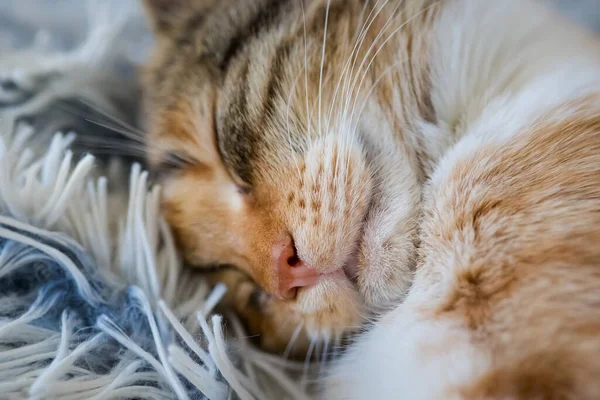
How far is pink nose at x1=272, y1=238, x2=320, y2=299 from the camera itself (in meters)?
0.62

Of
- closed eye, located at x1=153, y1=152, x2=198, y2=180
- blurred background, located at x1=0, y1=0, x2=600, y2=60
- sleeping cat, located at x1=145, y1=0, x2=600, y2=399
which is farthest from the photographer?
blurred background, located at x1=0, y1=0, x2=600, y2=60

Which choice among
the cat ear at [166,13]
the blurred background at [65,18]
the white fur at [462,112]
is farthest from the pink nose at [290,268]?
the blurred background at [65,18]

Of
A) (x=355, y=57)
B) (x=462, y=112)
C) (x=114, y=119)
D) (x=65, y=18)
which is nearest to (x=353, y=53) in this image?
(x=355, y=57)

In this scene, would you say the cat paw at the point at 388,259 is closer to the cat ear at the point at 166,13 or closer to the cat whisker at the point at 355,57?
the cat whisker at the point at 355,57

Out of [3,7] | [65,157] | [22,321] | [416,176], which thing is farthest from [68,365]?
[3,7]

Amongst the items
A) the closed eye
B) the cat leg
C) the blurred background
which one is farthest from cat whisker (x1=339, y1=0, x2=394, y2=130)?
the blurred background

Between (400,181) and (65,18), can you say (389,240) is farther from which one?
(65,18)

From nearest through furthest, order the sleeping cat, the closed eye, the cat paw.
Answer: the sleeping cat
the cat paw
the closed eye

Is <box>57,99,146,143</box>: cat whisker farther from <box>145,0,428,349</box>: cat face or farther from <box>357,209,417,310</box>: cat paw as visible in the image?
<box>357,209,417,310</box>: cat paw

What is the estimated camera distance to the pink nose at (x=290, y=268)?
2.02ft

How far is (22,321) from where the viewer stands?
22.6 inches

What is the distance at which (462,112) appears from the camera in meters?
0.66

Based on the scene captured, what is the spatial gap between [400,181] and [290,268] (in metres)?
0.17

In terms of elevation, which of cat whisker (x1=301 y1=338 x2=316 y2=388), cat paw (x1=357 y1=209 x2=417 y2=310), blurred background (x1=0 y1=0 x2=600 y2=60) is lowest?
cat whisker (x1=301 y1=338 x2=316 y2=388)
